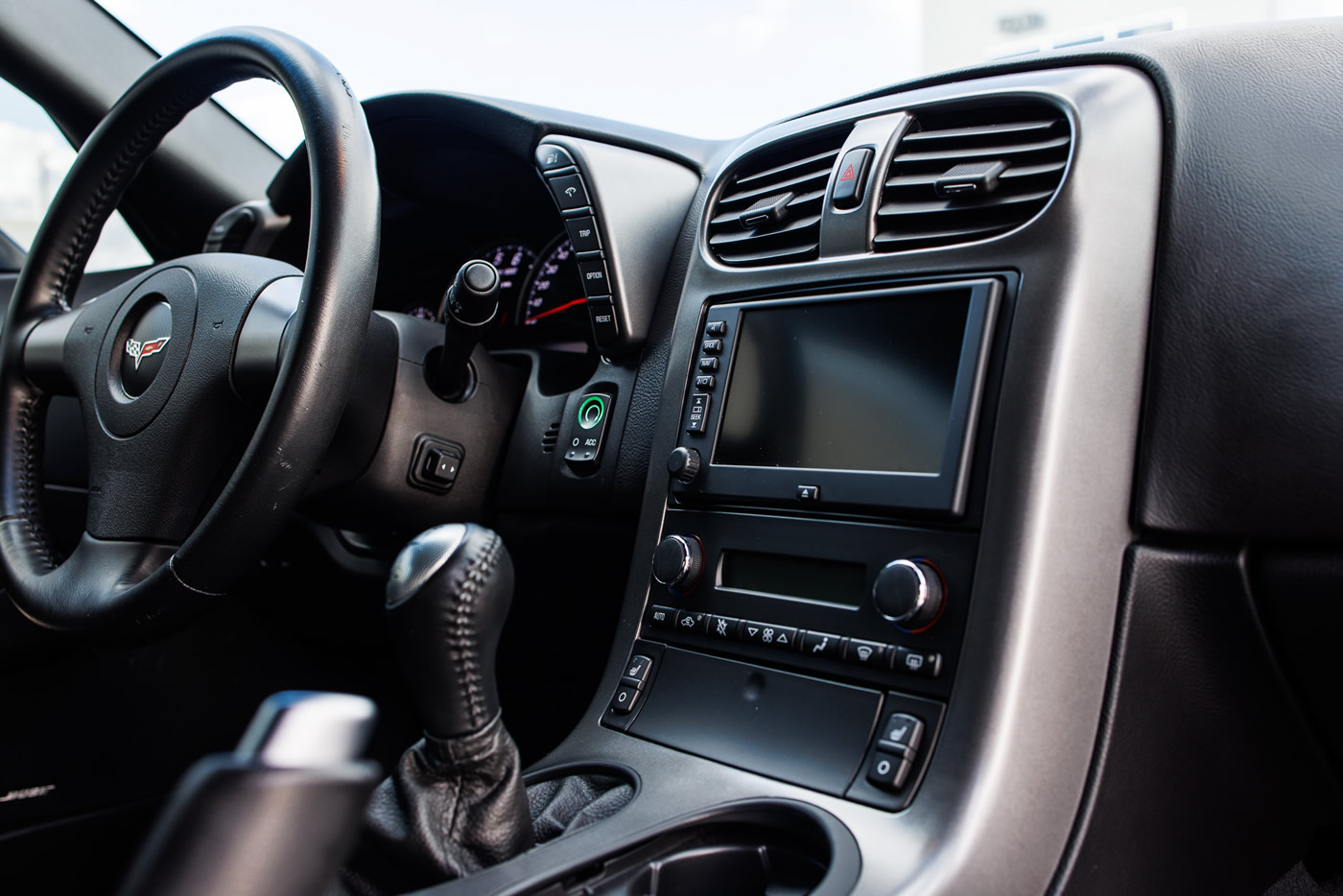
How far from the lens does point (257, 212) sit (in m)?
1.90

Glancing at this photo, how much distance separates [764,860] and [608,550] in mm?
645

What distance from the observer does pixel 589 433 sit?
1.41 meters

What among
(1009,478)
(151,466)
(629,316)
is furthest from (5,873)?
(1009,478)

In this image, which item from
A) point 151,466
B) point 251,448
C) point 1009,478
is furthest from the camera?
point 151,466

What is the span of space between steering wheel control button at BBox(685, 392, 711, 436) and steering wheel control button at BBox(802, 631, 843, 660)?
0.27 meters

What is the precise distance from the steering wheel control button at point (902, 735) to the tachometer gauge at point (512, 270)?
1.09 meters

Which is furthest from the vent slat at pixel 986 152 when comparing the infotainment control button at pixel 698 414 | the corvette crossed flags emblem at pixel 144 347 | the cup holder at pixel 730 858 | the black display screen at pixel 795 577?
the corvette crossed flags emblem at pixel 144 347

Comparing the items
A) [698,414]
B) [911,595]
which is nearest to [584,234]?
[698,414]

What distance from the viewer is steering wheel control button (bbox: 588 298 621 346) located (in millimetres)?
1355

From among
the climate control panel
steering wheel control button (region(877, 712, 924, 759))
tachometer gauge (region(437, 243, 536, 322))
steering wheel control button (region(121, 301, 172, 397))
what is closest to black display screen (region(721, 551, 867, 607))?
the climate control panel

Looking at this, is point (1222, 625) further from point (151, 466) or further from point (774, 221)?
point (151, 466)

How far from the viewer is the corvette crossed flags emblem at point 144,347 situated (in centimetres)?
122

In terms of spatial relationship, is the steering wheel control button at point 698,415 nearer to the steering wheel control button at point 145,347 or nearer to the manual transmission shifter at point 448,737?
the manual transmission shifter at point 448,737

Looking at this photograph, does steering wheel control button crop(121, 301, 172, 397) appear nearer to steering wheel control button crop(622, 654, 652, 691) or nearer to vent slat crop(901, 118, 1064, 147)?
steering wheel control button crop(622, 654, 652, 691)
